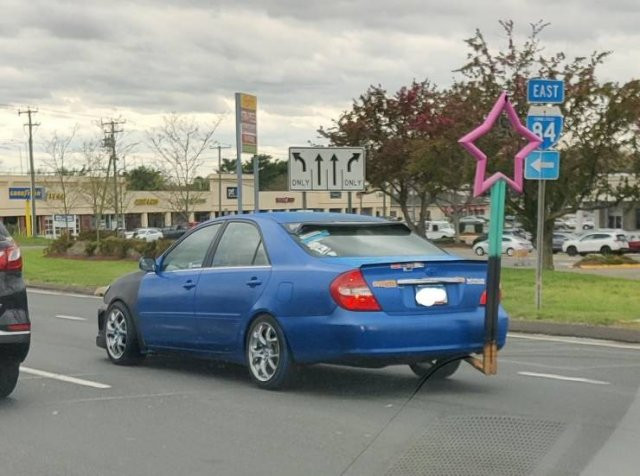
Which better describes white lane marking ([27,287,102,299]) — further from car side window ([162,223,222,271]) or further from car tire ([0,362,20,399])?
car tire ([0,362,20,399])

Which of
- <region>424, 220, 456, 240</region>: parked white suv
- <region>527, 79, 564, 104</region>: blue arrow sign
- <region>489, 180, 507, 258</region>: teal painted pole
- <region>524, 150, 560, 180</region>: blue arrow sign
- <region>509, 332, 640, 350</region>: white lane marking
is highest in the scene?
<region>527, 79, 564, 104</region>: blue arrow sign

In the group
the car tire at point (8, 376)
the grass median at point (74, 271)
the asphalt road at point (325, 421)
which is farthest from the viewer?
the grass median at point (74, 271)

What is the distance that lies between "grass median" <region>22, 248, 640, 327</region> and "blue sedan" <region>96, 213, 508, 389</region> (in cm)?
493

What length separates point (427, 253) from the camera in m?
7.82

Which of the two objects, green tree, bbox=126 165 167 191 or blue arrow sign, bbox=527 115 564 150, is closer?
blue arrow sign, bbox=527 115 564 150

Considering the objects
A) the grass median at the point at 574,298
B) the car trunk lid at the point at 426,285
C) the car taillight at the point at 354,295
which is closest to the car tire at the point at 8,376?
the car taillight at the point at 354,295

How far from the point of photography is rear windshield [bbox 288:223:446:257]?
7.65 meters

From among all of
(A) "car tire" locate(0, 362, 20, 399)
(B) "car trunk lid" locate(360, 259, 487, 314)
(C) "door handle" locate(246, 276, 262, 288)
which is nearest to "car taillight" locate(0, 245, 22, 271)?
(A) "car tire" locate(0, 362, 20, 399)

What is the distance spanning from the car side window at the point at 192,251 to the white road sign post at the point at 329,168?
7293mm

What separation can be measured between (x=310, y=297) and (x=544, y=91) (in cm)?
Result: 684

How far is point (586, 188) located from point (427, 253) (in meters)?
16.4

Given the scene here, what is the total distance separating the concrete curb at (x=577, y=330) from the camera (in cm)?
1114

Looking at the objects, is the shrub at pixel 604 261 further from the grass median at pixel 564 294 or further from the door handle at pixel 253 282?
the door handle at pixel 253 282

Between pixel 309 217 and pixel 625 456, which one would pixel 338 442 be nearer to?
pixel 625 456
